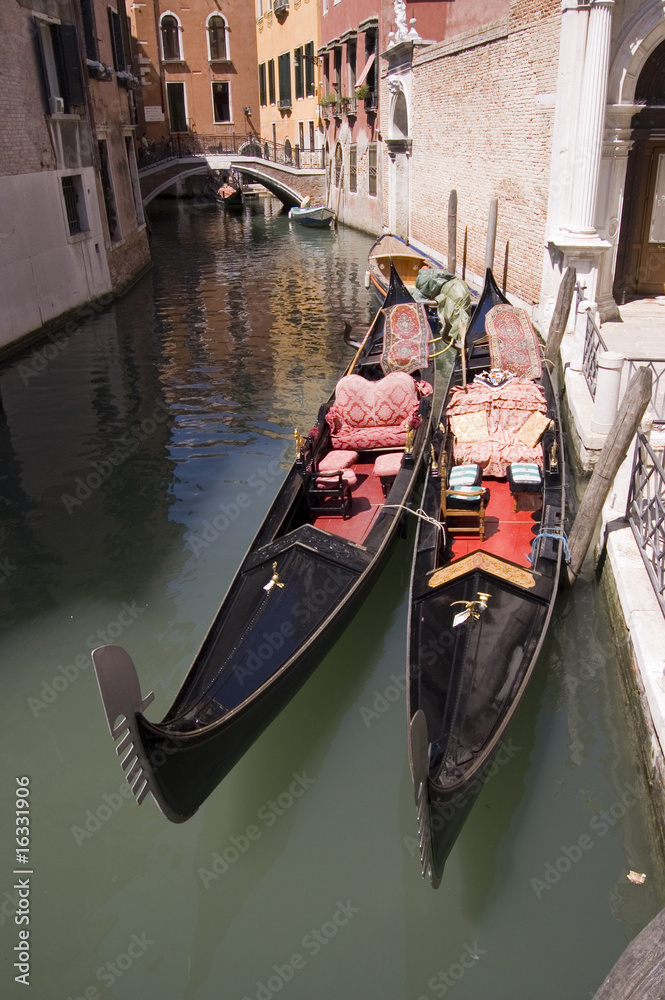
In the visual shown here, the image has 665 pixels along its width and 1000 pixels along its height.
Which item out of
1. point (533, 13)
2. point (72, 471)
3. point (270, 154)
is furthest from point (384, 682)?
point (270, 154)

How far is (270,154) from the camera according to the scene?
88.6ft

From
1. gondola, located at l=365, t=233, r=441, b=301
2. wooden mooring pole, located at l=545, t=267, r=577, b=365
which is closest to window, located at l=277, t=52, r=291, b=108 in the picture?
gondola, located at l=365, t=233, r=441, b=301

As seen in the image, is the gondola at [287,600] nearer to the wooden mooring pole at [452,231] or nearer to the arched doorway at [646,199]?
the arched doorway at [646,199]

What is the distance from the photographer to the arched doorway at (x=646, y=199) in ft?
29.0

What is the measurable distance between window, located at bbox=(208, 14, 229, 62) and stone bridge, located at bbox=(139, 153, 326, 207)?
7032 mm

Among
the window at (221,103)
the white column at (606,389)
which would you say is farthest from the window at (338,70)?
the white column at (606,389)

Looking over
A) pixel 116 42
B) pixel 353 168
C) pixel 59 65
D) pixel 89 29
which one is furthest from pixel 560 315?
pixel 353 168

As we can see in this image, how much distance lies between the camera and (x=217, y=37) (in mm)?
30594

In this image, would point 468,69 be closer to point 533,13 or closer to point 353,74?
point 533,13

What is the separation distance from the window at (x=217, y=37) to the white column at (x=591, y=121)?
26.8 meters

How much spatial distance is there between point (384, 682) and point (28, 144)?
9.30 meters

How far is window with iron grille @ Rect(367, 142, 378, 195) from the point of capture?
1988cm

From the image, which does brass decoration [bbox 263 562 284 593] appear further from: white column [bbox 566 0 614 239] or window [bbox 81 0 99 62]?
window [bbox 81 0 99 62]

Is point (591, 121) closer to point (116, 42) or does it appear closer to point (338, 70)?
point (116, 42)
